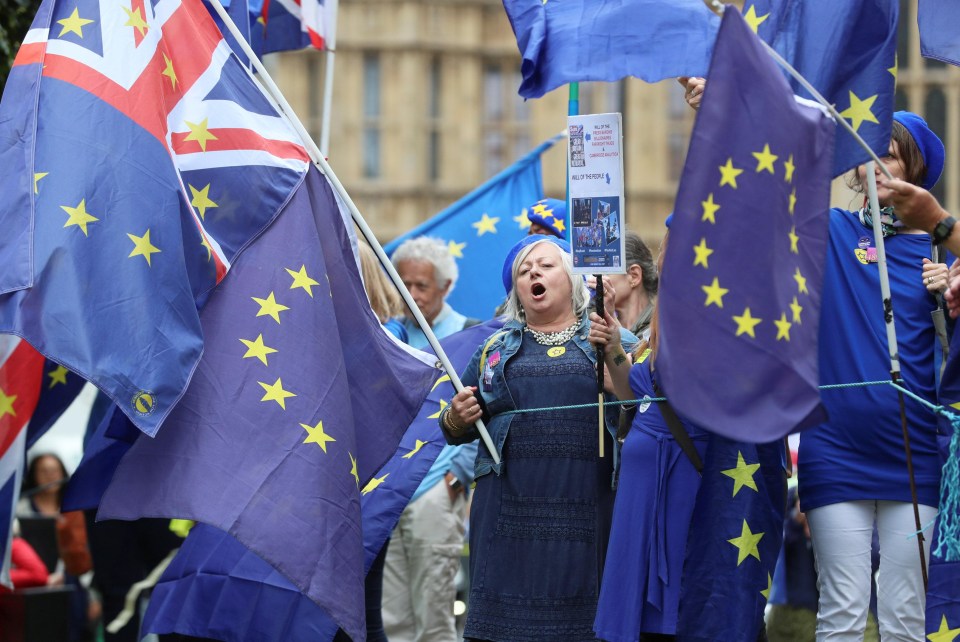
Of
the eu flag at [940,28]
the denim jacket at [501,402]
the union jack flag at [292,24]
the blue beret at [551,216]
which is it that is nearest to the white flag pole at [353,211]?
the denim jacket at [501,402]

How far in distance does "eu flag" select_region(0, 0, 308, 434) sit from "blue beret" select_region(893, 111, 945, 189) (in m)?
2.21

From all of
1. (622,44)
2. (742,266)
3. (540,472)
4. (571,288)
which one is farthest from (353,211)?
(742,266)

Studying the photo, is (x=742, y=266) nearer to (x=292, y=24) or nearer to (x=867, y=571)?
(x=867, y=571)

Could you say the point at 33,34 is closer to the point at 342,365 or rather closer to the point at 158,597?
the point at 342,365

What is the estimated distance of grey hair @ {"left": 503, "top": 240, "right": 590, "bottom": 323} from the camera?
6.65m

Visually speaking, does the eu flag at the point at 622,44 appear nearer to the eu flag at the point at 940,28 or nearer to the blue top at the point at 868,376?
the eu flag at the point at 940,28

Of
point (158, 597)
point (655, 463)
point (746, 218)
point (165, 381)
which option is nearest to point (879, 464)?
point (655, 463)

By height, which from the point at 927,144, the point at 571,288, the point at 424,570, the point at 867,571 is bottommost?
the point at 424,570

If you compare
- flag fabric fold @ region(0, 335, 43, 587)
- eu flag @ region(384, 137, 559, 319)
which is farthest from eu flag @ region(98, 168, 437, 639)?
eu flag @ region(384, 137, 559, 319)

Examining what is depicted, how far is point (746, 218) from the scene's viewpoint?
5.30 m

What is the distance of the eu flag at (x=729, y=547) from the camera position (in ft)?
19.5

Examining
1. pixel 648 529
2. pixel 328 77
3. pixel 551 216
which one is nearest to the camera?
pixel 648 529

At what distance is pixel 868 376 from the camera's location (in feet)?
19.6

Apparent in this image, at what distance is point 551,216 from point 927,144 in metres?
2.20
